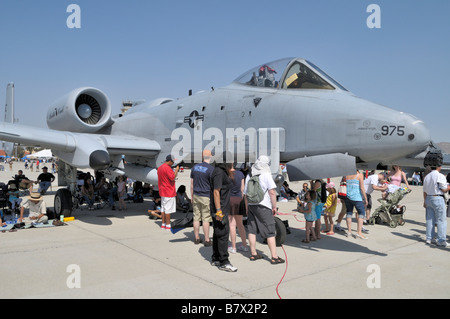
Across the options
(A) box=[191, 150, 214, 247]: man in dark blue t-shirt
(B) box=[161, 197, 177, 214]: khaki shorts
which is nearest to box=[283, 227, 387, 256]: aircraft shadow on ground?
(A) box=[191, 150, 214, 247]: man in dark blue t-shirt

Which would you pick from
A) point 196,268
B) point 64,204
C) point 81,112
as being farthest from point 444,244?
point 81,112

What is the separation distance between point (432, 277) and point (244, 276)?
2.59 meters

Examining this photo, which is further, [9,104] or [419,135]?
[9,104]

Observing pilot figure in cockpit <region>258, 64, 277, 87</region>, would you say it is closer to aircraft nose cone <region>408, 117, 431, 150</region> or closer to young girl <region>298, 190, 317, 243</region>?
young girl <region>298, 190, 317, 243</region>

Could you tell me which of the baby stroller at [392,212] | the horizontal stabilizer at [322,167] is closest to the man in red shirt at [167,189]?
the horizontal stabilizer at [322,167]

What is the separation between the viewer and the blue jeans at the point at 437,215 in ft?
20.5

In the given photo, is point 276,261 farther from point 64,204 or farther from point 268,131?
point 64,204

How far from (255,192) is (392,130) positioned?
237 centimetres

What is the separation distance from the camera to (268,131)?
6246 mm

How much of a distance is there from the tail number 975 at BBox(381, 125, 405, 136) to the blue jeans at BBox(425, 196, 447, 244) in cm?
213

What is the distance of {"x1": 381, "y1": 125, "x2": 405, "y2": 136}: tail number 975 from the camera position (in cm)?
508

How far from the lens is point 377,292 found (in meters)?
3.88

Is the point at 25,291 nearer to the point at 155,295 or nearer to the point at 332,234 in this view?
the point at 155,295
